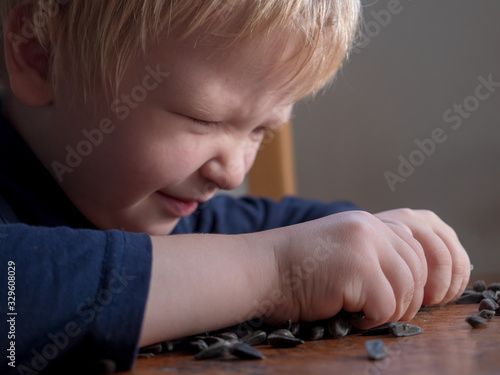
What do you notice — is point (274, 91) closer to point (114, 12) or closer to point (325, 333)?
point (114, 12)

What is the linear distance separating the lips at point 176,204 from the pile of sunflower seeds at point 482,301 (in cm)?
39

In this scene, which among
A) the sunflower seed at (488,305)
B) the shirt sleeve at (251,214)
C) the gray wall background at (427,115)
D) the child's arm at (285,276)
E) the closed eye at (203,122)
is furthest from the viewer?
the gray wall background at (427,115)

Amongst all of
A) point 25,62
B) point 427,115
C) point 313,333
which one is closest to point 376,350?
point 313,333

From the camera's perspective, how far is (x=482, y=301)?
0.67 m

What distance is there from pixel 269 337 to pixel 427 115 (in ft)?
4.20

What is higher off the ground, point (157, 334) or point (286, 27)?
point (286, 27)

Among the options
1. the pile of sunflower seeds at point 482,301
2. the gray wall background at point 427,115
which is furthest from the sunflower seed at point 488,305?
the gray wall background at point 427,115

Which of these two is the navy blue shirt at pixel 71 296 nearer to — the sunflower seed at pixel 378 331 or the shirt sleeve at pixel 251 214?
the sunflower seed at pixel 378 331

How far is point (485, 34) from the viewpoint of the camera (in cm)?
152

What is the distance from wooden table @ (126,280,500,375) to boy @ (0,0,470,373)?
0.04 meters

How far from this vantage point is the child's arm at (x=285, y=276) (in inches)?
21.4

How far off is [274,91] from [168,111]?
0.48 feet

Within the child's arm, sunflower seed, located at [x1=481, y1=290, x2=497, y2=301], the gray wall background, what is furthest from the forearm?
the gray wall background

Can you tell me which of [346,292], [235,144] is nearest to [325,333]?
[346,292]
